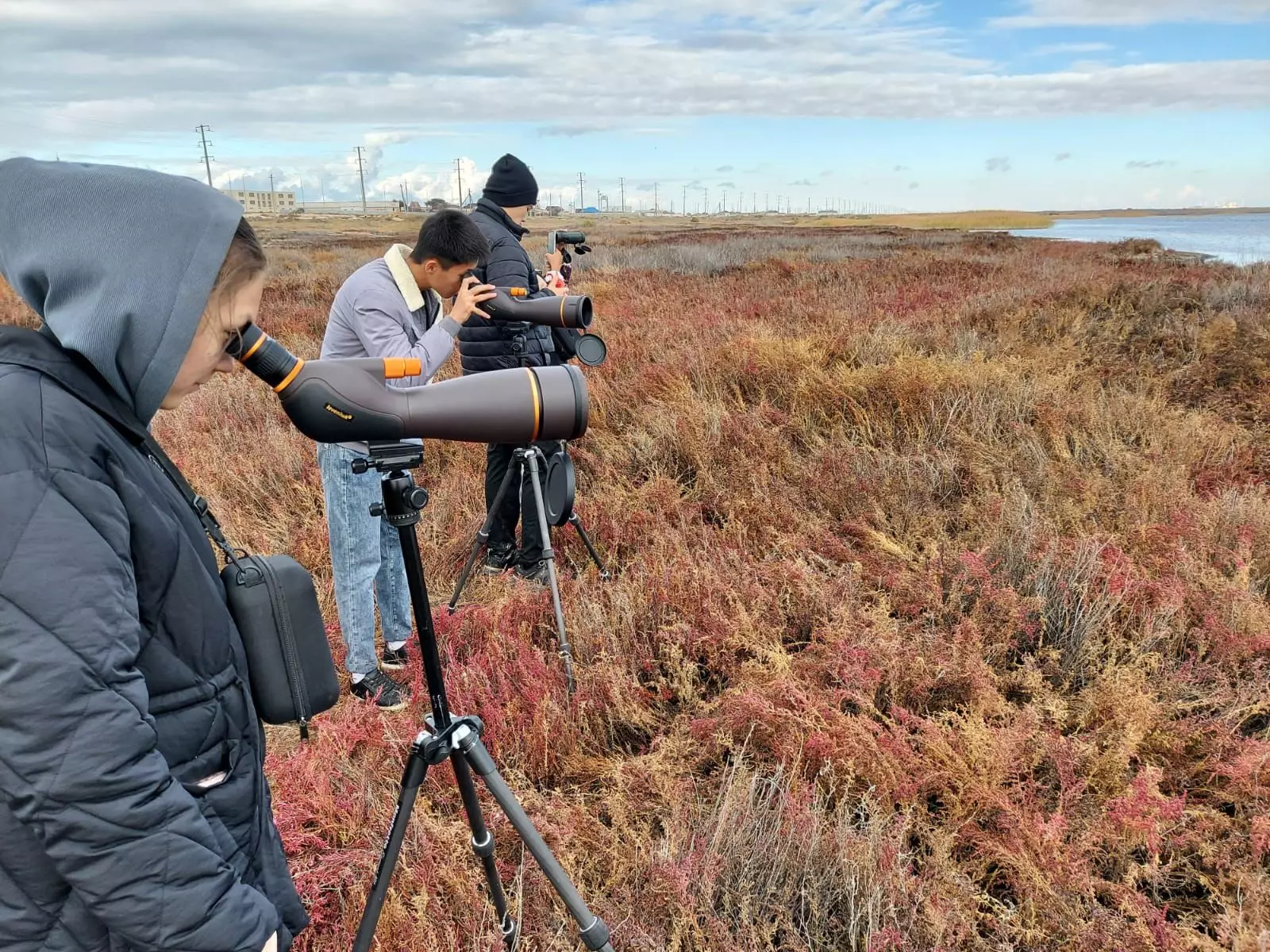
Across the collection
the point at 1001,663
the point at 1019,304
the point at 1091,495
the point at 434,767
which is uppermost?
the point at 1019,304

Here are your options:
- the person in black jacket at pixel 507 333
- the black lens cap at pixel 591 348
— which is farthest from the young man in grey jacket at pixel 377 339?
the person in black jacket at pixel 507 333

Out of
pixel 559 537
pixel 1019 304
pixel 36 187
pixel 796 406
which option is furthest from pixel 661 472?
pixel 1019 304

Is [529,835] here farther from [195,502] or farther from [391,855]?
[195,502]

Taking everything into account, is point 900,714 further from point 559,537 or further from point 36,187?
point 36,187

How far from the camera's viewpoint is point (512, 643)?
306 centimetres

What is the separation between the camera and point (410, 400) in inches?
51.5

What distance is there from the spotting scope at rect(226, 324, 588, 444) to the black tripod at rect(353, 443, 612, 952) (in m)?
0.07

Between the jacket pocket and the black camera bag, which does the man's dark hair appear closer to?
the black camera bag

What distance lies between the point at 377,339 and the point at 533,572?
1.81 m

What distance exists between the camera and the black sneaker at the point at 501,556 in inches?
167

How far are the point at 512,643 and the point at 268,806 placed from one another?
1755 mm

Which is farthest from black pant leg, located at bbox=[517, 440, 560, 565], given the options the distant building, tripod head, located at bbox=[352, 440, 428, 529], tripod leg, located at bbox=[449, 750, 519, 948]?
the distant building

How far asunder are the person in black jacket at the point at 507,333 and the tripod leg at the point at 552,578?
0.96 ft

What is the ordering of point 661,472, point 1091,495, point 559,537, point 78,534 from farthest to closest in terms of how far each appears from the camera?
point 661,472 < point 559,537 < point 1091,495 < point 78,534
